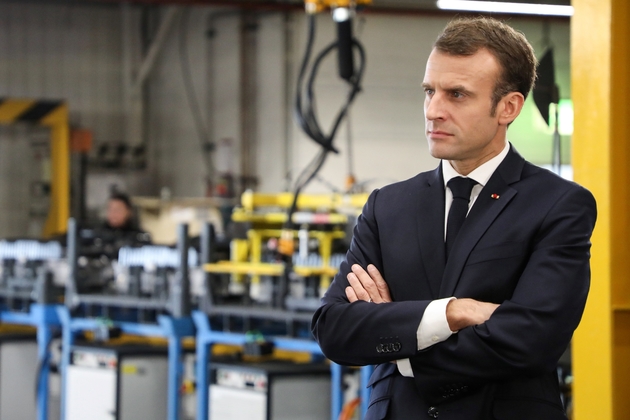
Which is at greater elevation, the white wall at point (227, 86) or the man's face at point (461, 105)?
the white wall at point (227, 86)

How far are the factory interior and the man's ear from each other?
372 mm

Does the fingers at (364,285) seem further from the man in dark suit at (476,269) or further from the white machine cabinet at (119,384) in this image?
the white machine cabinet at (119,384)

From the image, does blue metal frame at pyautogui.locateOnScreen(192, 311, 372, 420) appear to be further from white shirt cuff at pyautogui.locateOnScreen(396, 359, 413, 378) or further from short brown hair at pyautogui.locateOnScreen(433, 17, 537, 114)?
short brown hair at pyautogui.locateOnScreen(433, 17, 537, 114)

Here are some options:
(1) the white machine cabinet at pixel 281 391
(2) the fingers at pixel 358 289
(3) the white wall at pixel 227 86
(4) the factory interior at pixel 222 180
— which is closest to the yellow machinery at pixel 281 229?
(4) the factory interior at pixel 222 180

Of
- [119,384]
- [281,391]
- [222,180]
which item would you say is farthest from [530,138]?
[281,391]

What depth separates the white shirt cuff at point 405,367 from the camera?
63.9 inches

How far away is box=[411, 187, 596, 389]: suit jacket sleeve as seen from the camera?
1.54 meters

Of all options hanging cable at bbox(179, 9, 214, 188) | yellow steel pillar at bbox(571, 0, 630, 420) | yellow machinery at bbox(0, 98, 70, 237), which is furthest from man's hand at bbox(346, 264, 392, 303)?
hanging cable at bbox(179, 9, 214, 188)

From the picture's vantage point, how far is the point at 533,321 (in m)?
1.54

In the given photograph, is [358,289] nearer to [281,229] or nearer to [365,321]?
[365,321]

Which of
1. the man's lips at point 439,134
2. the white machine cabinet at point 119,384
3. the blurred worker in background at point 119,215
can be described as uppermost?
the man's lips at point 439,134

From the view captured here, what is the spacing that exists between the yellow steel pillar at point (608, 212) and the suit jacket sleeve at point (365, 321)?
101 cm

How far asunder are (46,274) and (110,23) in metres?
5.95

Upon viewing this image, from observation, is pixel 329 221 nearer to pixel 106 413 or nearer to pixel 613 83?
pixel 106 413
